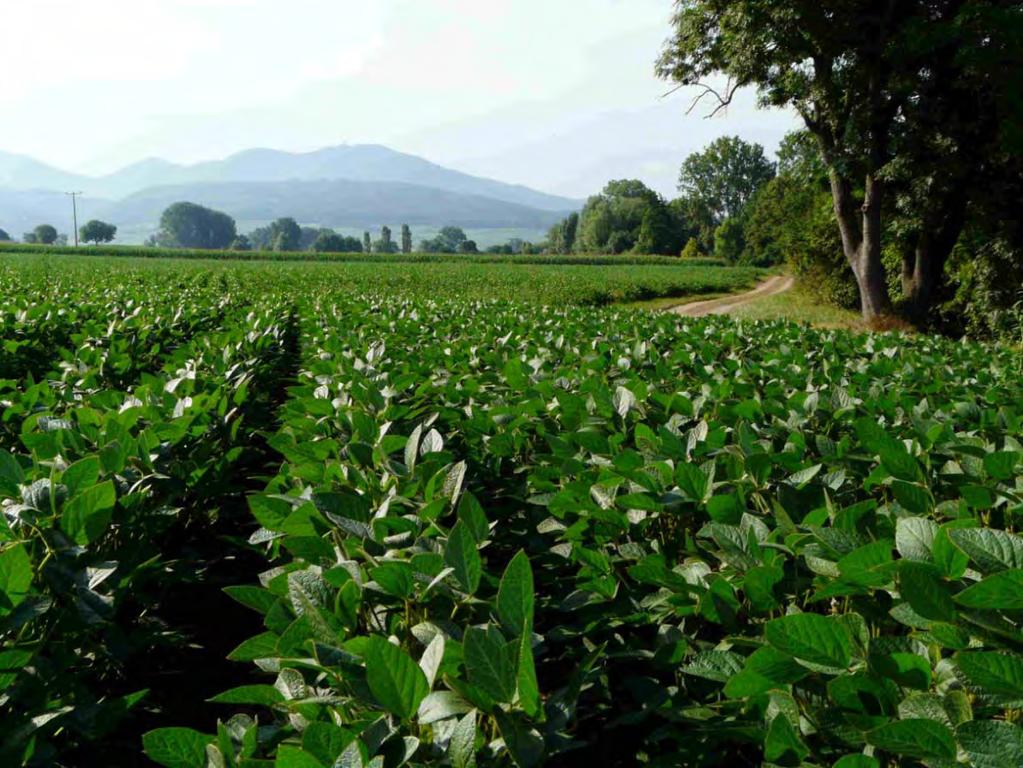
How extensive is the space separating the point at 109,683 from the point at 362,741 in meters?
2.61

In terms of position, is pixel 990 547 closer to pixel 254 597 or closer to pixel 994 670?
pixel 994 670

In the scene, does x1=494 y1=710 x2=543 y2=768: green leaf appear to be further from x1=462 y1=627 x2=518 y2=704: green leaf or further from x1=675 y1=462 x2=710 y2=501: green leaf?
x1=675 y1=462 x2=710 y2=501: green leaf

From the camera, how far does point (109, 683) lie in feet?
9.91

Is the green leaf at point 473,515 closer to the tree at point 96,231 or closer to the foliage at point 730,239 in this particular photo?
the foliage at point 730,239

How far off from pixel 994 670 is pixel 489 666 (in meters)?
0.71

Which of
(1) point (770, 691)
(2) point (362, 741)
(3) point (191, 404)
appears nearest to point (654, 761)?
(1) point (770, 691)

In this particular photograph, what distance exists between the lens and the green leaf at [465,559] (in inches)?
55.3

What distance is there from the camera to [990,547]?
115 cm

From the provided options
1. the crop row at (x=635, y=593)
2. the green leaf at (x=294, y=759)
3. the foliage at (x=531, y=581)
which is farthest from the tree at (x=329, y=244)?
the green leaf at (x=294, y=759)

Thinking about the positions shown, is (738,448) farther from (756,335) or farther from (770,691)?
(756,335)

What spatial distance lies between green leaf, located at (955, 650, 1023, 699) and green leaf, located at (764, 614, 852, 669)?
158 mm

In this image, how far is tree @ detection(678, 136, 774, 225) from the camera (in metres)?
110

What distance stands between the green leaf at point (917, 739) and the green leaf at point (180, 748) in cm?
102

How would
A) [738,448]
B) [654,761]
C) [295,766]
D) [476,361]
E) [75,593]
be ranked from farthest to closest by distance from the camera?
[476,361] < [738,448] < [75,593] < [654,761] < [295,766]
